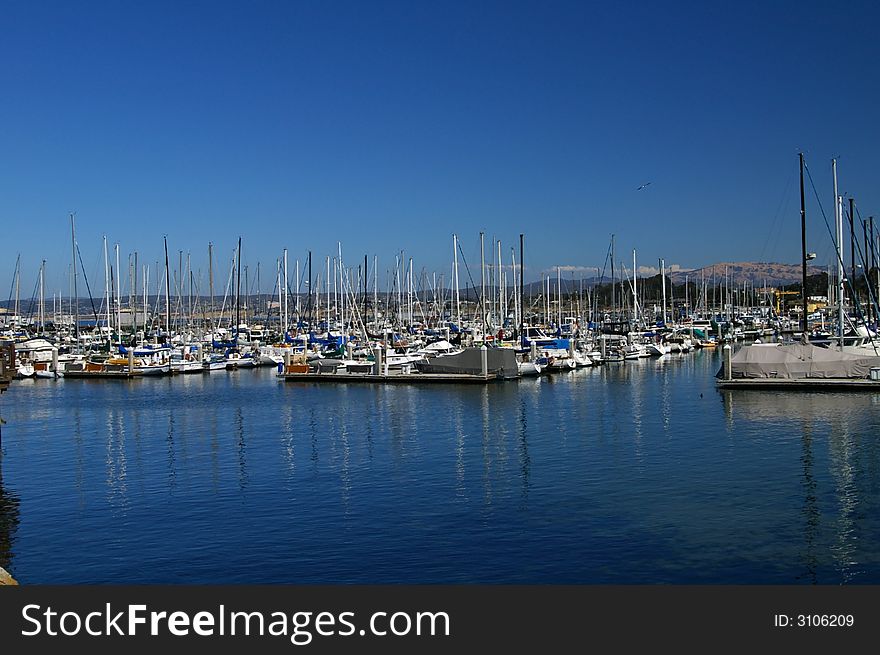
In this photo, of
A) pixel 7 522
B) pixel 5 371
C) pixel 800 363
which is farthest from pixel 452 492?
pixel 800 363

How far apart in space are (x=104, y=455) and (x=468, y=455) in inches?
565

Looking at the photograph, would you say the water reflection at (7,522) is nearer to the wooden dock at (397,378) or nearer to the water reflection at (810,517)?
the water reflection at (810,517)

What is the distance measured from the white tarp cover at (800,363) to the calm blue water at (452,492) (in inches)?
111

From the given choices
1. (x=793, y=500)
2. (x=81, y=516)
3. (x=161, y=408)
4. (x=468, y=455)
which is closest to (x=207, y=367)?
(x=161, y=408)

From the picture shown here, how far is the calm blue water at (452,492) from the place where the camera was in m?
21.4

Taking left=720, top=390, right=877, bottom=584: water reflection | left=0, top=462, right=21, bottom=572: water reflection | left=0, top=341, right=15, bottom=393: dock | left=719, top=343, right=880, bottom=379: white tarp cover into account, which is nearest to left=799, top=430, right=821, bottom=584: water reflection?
left=720, top=390, right=877, bottom=584: water reflection

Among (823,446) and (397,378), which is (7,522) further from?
(397,378)

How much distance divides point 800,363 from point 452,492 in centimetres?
3385

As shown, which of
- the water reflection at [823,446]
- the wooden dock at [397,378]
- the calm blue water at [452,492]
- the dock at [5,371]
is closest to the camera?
the calm blue water at [452,492]

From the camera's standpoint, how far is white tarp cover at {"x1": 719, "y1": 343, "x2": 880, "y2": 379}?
182 feet

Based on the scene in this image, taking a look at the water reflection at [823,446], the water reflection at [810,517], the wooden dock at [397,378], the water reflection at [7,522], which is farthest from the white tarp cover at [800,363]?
the water reflection at [7,522]

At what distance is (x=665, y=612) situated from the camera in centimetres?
1466

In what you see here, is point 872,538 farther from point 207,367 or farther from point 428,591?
point 207,367

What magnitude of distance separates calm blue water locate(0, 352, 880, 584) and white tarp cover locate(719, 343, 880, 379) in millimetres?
2828
